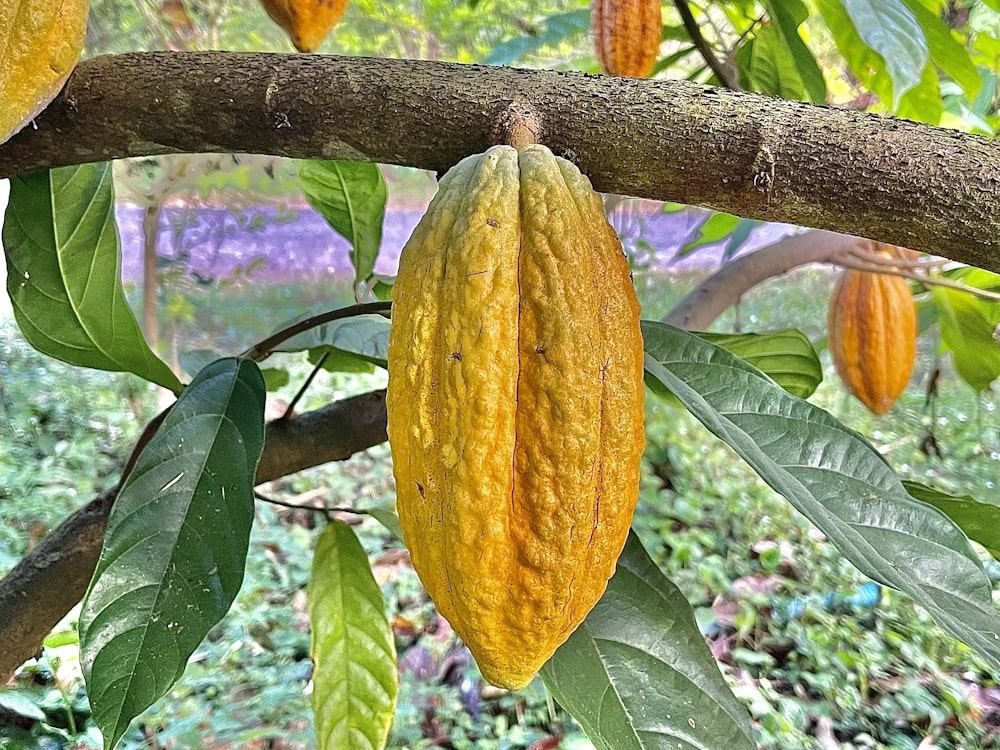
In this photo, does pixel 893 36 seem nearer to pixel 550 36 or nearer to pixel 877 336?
pixel 877 336

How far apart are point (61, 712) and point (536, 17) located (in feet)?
9.75

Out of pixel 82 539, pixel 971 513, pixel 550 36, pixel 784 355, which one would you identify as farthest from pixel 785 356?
pixel 550 36

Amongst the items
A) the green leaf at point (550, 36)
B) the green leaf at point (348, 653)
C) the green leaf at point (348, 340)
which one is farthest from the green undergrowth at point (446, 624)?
the green leaf at point (550, 36)

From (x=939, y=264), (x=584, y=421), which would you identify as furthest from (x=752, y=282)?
(x=584, y=421)

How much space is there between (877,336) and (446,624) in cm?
123

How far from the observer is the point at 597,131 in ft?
1.31

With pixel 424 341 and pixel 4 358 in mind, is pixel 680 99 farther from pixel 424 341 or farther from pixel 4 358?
pixel 4 358

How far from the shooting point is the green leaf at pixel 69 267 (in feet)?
1.91

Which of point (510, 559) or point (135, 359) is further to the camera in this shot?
point (135, 359)

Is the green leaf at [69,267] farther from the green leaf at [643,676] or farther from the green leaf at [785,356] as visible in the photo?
the green leaf at [785,356]

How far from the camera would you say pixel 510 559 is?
1.12 ft

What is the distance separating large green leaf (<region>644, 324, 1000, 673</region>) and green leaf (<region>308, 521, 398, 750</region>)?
1.52 ft

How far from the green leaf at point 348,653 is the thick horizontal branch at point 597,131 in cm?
50

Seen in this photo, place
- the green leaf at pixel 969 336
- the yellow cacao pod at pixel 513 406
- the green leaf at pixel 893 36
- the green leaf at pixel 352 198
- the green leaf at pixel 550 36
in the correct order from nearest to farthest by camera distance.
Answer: the yellow cacao pod at pixel 513 406, the green leaf at pixel 893 36, the green leaf at pixel 352 198, the green leaf at pixel 969 336, the green leaf at pixel 550 36
